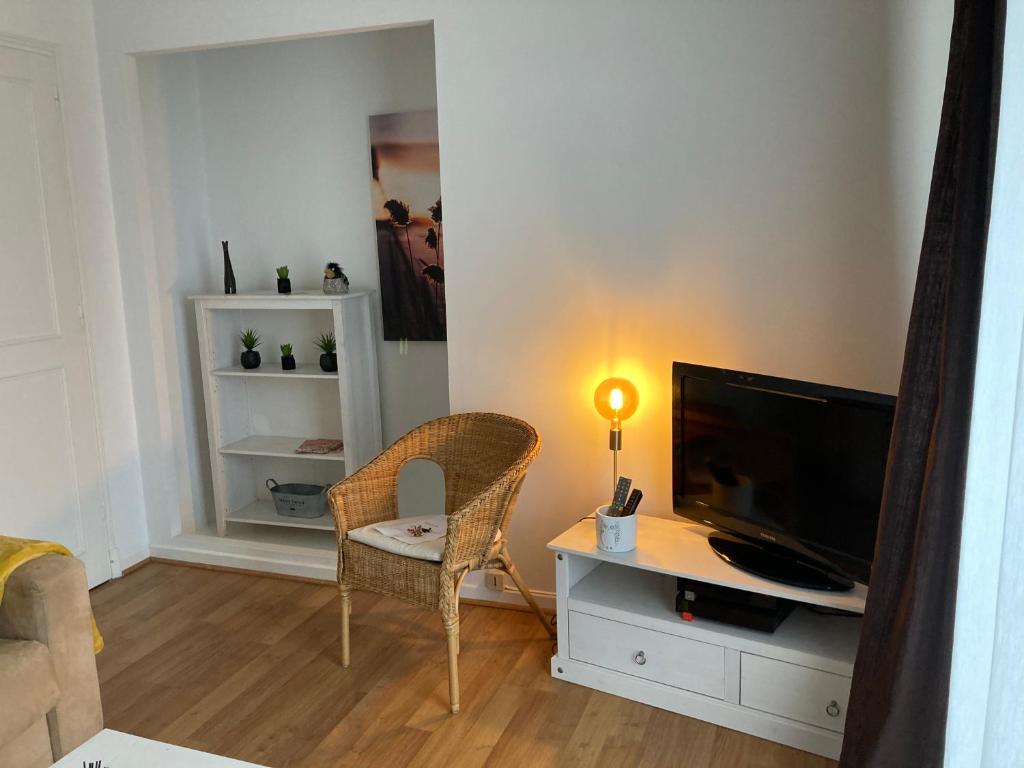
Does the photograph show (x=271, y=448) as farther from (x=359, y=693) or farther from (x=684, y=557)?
(x=684, y=557)

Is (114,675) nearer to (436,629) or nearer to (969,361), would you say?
(436,629)

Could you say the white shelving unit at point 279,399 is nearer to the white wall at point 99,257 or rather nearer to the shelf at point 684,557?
the white wall at point 99,257

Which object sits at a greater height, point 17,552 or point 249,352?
point 249,352

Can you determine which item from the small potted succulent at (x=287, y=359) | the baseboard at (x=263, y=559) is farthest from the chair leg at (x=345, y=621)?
the small potted succulent at (x=287, y=359)

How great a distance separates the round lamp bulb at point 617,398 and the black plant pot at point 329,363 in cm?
142

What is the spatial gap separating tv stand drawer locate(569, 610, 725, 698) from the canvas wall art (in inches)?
63.8

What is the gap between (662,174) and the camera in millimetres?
2986

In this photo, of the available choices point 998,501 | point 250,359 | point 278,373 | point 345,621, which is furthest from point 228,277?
point 998,501

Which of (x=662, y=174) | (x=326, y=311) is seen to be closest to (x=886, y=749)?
(x=662, y=174)

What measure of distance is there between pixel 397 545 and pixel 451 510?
0.50 m

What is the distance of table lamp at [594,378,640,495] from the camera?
3.04 meters

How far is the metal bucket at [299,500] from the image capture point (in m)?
4.10

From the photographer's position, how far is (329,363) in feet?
13.1

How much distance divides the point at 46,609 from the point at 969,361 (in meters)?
2.26
